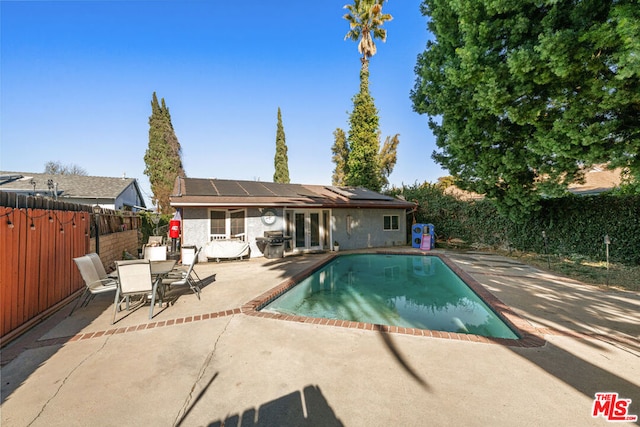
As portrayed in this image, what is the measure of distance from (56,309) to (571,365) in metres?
8.25

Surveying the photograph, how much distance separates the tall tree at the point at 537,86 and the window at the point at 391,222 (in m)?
6.62

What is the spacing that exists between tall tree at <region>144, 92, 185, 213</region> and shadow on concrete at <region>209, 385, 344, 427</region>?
26880mm

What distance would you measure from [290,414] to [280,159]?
3088 centimetres

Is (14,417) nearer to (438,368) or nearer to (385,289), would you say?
(438,368)

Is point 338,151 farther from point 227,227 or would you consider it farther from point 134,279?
point 134,279

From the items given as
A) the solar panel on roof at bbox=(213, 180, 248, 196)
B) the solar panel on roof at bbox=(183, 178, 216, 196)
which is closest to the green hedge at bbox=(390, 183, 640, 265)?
the solar panel on roof at bbox=(213, 180, 248, 196)

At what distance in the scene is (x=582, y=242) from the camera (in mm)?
10445

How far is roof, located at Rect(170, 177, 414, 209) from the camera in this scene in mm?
10766

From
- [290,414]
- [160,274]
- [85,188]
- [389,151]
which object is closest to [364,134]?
[389,151]

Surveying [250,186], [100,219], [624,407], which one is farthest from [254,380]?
[250,186]

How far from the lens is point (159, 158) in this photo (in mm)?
26016

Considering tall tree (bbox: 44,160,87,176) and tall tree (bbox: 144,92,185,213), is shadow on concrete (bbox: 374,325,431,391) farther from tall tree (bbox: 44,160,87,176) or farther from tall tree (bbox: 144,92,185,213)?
tall tree (bbox: 44,160,87,176)

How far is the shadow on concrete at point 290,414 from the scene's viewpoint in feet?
7.70

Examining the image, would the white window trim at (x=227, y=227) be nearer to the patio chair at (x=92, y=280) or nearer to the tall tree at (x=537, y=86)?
the patio chair at (x=92, y=280)
